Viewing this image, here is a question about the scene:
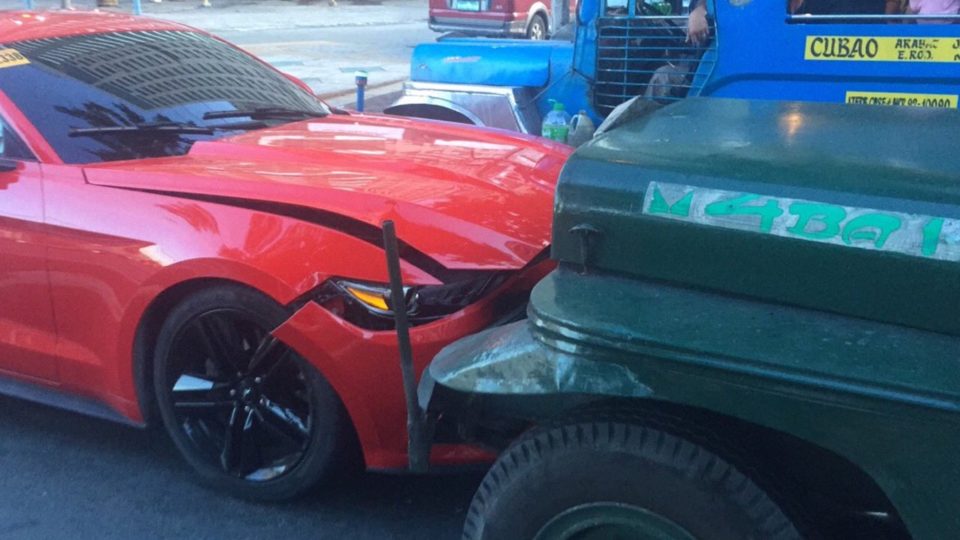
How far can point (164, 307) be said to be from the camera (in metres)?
3.57

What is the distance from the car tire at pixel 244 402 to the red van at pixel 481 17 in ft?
49.5

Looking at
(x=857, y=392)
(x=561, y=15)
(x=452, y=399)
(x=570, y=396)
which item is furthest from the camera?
(x=561, y=15)

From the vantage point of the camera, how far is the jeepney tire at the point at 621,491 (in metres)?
2.18

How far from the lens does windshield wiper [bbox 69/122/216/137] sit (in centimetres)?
399

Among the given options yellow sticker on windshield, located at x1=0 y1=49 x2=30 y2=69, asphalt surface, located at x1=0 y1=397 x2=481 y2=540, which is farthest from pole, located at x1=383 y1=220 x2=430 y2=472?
yellow sticker on windshield, located at x1=0 y1=49 x2=30 y2=69

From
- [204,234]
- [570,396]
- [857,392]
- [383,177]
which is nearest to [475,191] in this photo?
[383,177]

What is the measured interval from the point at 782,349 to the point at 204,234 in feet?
6.63

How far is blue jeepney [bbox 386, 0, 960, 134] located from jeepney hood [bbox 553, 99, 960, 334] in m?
2.41

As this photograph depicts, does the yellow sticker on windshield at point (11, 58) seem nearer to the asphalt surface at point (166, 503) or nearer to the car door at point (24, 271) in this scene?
the car door at point (24, 271)

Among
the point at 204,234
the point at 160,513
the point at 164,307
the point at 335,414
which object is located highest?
the point at 204,234

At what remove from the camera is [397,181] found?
369 centimetres

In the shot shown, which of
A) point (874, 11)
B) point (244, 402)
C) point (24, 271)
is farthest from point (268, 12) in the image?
Result: point (244, 402)

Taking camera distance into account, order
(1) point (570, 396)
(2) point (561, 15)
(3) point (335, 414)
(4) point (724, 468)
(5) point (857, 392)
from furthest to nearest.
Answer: (2) point (561, 15) → (3) point (335, 414) → (1) point (570, 396) → (4) point (724, 468) → (5) point (857, 392)

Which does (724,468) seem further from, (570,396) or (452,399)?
(452,399)
